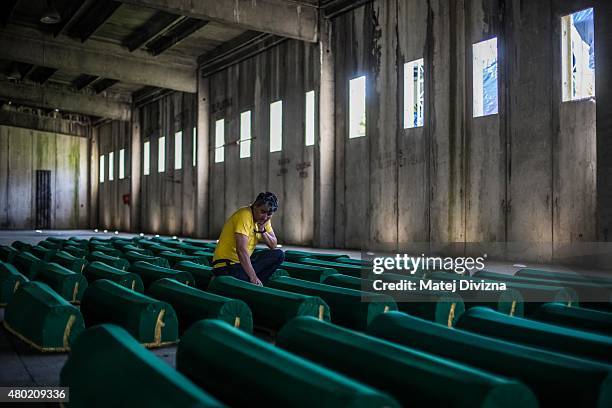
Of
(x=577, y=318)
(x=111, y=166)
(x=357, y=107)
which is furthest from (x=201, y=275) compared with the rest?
(x=111, y=166)

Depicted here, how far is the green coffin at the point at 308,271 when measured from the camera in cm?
604

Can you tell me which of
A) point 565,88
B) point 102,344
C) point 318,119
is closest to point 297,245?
point 318,119

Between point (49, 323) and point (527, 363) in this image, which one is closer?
point (527, 363)

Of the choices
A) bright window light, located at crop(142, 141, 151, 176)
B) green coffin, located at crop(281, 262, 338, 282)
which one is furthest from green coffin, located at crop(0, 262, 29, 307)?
bright window light, located at crop(142, 141, 151, 176)

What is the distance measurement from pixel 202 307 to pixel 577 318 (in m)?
2.60

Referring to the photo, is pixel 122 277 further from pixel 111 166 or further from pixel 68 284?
pixel 111 166

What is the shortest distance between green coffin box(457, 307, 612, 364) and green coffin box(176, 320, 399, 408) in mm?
1552

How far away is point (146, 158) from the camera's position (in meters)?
23.5

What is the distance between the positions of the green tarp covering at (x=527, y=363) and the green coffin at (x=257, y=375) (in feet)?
2.91

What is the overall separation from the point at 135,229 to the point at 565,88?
1933 cm

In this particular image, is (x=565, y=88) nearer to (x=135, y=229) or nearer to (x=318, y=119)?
(x=318, y=119)

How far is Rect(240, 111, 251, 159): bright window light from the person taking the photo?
16.8 metres

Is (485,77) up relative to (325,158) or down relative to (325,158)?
up

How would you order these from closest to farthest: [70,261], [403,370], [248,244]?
[403,370], [248,244], [70,261]
